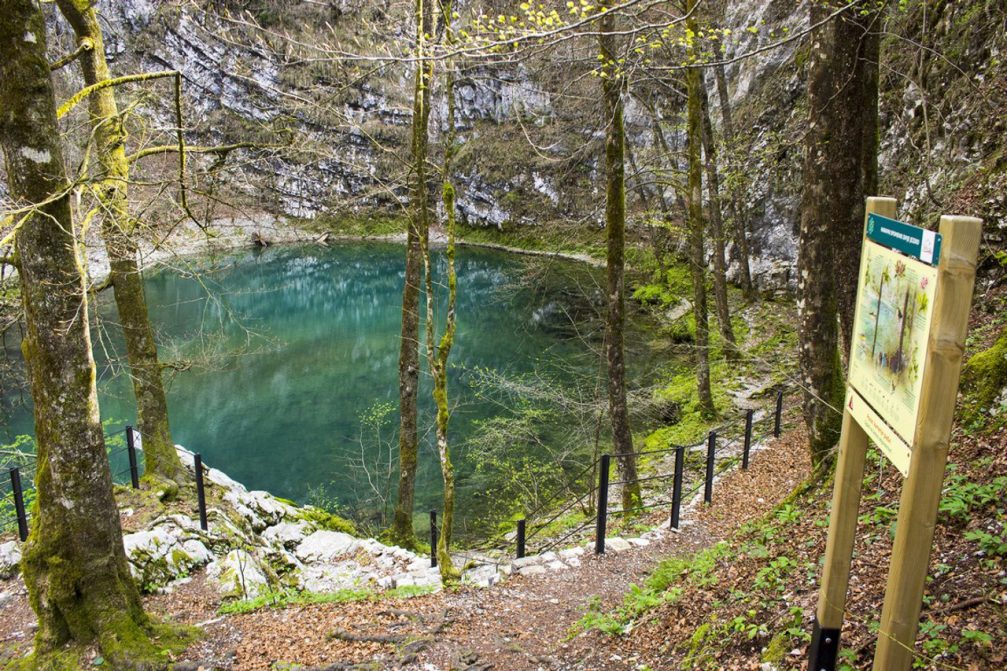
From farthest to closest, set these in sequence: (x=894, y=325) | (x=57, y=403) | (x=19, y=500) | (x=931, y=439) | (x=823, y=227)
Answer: (x=19, y=500) → (x=823, y=227) → (x=57, y=403) → (x=894, y=325) → (x=931, y=439)

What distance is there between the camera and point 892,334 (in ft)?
7.79

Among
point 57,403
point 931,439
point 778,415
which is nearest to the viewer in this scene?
point 931,439

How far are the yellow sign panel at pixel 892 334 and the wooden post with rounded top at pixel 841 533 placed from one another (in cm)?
15

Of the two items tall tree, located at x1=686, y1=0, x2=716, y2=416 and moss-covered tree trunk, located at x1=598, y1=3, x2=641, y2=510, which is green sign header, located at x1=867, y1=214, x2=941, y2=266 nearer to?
moss-covered tree trunk, located at x1=598, y1=3, x2=641, y2=510

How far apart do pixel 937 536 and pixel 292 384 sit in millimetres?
17028

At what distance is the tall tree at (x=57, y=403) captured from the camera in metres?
4.15

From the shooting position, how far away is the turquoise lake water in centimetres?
1291

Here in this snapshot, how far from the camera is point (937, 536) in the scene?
357cm

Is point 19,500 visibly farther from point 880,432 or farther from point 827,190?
point 827,190

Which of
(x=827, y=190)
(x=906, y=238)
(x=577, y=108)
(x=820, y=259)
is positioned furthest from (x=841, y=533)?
(x=577, y=108)

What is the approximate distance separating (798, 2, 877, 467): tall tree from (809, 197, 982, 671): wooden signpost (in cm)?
264

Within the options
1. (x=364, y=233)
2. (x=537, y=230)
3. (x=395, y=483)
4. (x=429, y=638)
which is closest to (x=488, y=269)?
(x=537, y=230)

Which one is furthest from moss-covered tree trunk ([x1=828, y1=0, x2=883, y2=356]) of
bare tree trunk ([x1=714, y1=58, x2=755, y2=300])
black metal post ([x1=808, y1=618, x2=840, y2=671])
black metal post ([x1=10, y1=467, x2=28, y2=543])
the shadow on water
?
black metal post ([x1=10, y1=467, x2=28, y2=543])

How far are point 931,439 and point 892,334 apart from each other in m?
0.45
